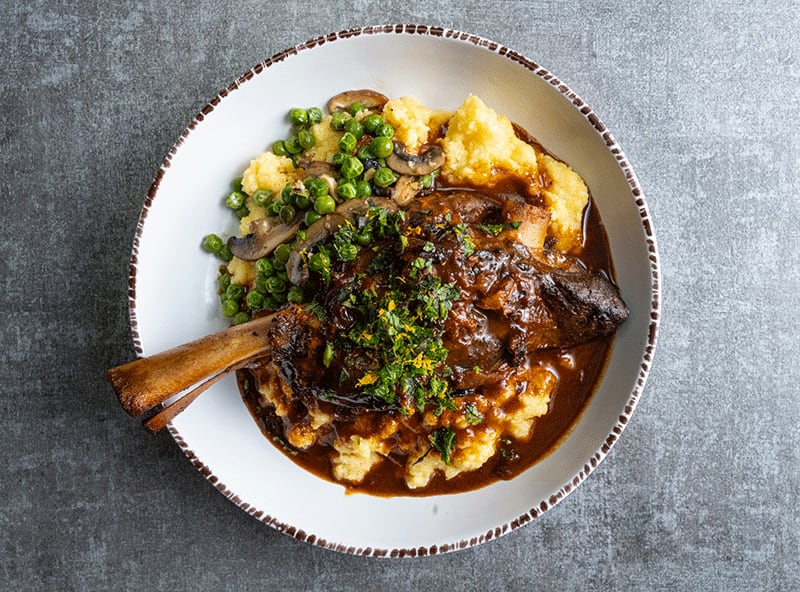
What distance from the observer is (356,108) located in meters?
4.90

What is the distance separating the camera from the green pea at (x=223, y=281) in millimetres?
5008

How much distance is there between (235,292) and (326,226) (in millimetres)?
912

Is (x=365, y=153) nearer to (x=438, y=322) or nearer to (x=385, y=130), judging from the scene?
(x=385, y=130)

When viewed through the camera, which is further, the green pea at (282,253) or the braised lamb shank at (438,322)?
the green pea at (282,253)

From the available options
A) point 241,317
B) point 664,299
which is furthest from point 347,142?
point 664,299

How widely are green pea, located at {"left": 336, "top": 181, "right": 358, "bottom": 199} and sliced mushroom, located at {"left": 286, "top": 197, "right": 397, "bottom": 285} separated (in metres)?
0.05

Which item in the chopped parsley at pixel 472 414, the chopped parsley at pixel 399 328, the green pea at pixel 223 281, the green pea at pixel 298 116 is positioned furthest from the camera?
the green pea at pixel 223 281

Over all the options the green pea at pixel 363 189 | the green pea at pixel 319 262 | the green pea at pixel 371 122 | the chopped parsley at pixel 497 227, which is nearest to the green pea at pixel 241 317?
the green pea at pixel 319 262

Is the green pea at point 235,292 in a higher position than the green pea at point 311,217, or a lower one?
lower

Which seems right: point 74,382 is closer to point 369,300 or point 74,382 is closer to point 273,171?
point 273,171

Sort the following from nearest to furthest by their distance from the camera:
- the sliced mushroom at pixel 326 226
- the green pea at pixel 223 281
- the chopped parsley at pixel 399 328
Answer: the chopped parsley at pixel 399 328 → the sliced mushroom at pixel 326 226 → the green pea at pixel 223 281

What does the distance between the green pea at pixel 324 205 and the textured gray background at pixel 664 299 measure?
1370 mm

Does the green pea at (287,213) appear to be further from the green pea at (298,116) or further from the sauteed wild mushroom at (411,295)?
the green pea at (298,116)

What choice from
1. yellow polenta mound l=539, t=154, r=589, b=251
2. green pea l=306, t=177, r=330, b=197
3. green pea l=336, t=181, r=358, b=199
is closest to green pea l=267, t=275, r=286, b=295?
green pea l=306, t=177, r=330, b=197
